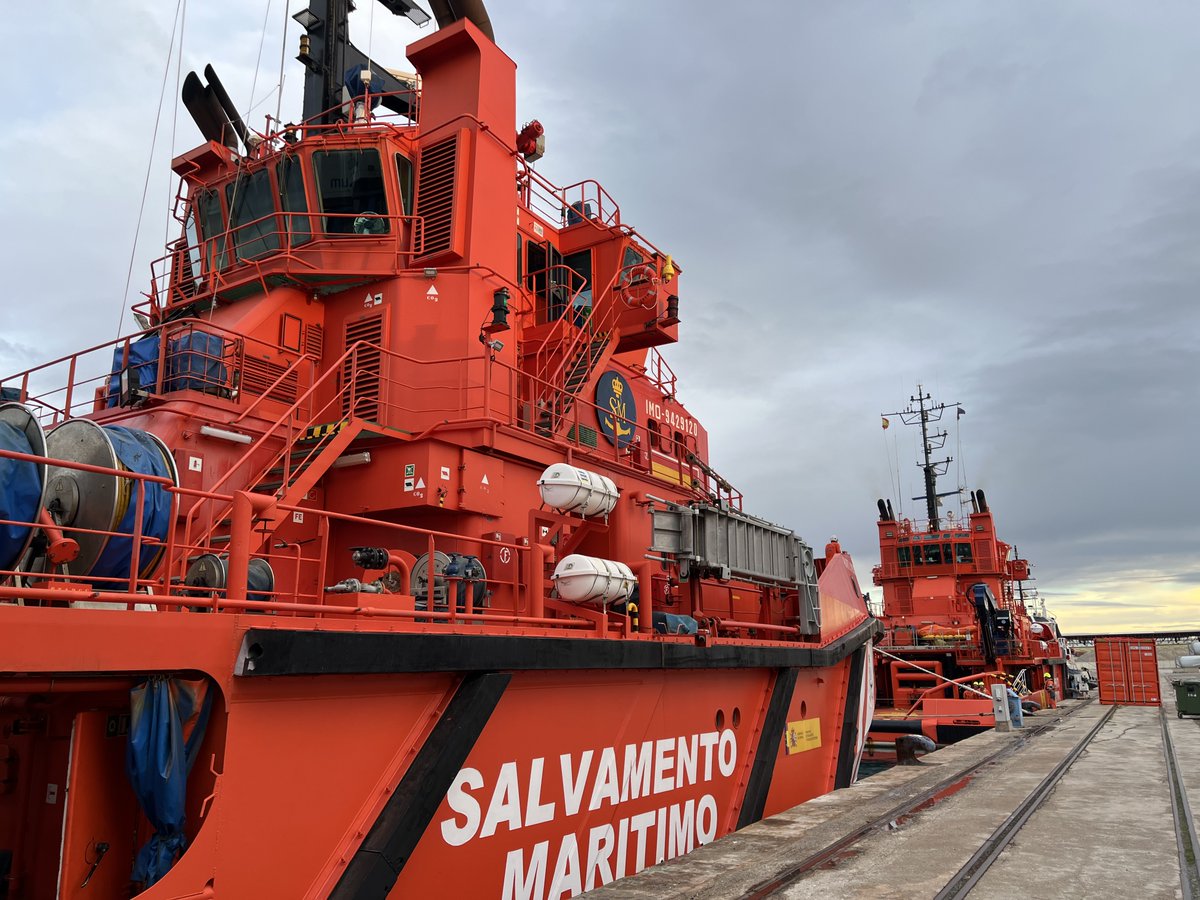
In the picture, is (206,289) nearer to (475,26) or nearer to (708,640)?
(475,26)

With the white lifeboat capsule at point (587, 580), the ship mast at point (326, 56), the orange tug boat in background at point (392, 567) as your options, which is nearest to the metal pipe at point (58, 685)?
the orange tug boat in background at point (392, 567)

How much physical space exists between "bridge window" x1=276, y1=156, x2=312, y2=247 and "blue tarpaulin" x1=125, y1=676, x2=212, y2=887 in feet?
23.3

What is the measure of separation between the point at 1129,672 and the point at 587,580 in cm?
2761

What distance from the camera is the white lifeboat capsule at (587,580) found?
7.75 metres

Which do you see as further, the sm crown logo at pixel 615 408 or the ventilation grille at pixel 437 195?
the sm crown logo at pixel 615 408

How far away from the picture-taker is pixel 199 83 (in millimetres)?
14297

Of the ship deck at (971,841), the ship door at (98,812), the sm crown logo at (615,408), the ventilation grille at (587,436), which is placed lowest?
the ship deck at (971,841)

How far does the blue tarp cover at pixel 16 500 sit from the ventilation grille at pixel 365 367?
448 centimetres

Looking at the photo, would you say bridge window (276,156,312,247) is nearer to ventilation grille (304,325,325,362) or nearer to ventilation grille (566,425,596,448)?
ventilation grille (304,325,325,362)

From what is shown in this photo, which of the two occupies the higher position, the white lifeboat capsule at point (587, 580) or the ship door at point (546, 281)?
the ship door at point (546, 281)

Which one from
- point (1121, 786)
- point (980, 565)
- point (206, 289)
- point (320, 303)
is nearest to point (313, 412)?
point (320, 303)

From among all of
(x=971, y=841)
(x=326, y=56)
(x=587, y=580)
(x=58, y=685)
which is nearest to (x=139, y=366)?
(x=587, y=580)

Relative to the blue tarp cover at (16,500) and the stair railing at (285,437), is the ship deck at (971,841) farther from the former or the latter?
the blue tarp cover at (16,500)

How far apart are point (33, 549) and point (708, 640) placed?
598 centimetres
